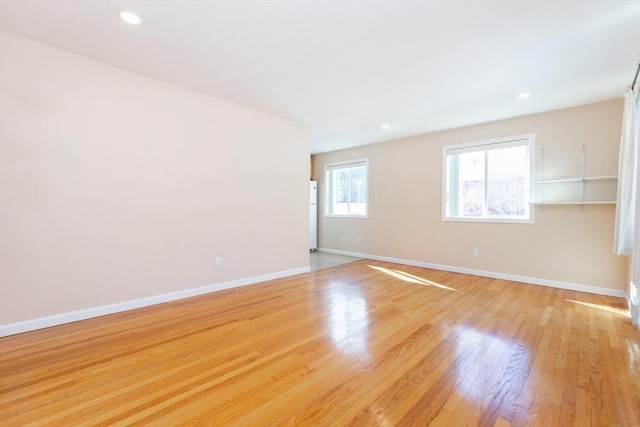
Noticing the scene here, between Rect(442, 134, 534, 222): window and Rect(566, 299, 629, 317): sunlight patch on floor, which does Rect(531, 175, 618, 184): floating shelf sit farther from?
Rect(566, 299, 629, 317): sunlight patch on floor

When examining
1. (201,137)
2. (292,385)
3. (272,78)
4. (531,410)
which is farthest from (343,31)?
(531,410)

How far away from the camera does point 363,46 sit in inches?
98.4

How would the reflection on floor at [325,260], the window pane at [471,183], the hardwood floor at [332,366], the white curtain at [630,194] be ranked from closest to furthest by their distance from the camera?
the hardwood floor at [332,366], the white curtain at [630,194], the window pane at [471,183], the reflection on floor at [325,260]

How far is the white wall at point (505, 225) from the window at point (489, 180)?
121 mm

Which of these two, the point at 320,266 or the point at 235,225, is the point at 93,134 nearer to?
the point at 235,225

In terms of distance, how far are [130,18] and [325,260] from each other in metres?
4.79

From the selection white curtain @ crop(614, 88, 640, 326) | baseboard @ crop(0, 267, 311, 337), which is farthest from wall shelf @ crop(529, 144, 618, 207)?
baseboard @ crop(0, 267, 311, 337)

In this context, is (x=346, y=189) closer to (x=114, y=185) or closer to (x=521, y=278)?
(x=521, y=278)

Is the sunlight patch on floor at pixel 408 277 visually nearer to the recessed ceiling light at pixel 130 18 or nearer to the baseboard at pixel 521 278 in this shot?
the baseboard at pixel 521 278

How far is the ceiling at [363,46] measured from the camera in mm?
2061

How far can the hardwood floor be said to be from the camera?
1506mm

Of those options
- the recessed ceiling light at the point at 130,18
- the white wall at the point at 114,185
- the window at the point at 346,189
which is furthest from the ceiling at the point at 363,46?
the window at the point at 346,189

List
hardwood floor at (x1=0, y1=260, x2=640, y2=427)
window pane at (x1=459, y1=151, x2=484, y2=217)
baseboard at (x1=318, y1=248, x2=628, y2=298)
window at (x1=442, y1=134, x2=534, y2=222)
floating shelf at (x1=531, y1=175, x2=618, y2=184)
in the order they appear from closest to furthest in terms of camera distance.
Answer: hardwood floor at (x1=0, y1=260, x2=640, y2=427) < floating shelf at (x1=531, y1=175, x2=618, y2=184) < baseboard at (x1=318, y1=248, x2=628, y2=298) < window at (x1=442, y1=134, x2=534, y2=222) < window pane at (x1=459, y1=151, x2=484, y2=217)

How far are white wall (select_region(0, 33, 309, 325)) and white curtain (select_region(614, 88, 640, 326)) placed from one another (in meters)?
4.05
